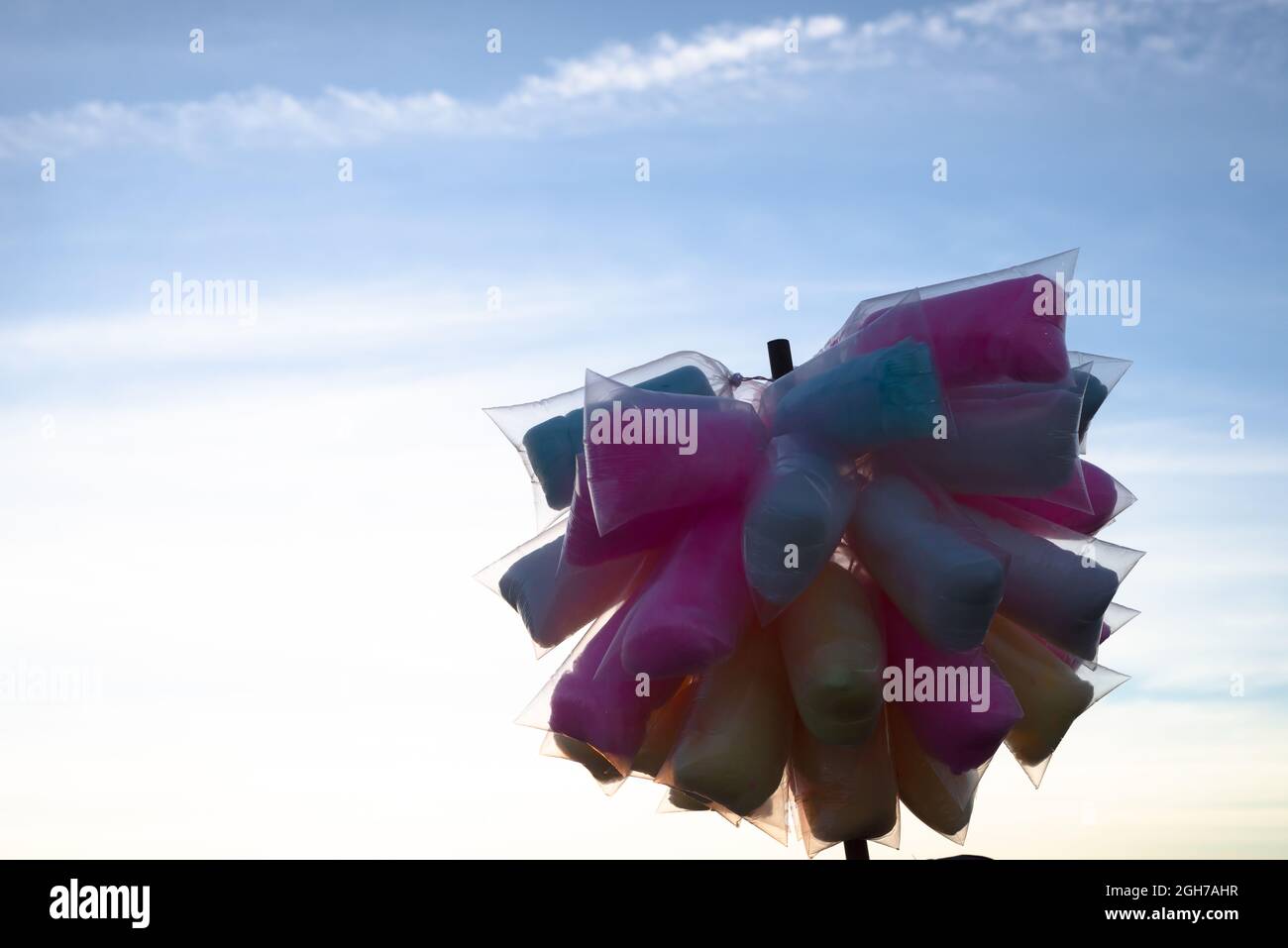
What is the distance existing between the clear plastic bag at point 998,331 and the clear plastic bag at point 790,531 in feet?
1.75

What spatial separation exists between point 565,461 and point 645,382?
0.34 meters

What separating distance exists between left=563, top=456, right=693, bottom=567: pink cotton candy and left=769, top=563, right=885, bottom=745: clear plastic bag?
42 cm

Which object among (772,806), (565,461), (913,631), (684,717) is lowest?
(772,806)

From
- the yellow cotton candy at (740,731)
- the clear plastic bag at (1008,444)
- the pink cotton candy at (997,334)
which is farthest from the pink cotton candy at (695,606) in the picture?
the pink cotton candy at (997,334)

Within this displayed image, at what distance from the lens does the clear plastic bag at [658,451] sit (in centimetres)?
356

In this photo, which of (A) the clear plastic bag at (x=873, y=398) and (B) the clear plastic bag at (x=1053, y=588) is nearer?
(A) the clear plastic bag at (x=873, y=398)

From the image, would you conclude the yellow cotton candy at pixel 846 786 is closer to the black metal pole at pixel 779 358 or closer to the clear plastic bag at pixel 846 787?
the clear plastic bag at pixel 846 787

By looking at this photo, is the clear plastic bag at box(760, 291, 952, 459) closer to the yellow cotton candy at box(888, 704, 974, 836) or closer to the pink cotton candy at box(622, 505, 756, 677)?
the pink cotton candy at box(622, 505, 756, 677)

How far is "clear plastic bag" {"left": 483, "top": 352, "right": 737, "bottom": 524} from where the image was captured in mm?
4016
